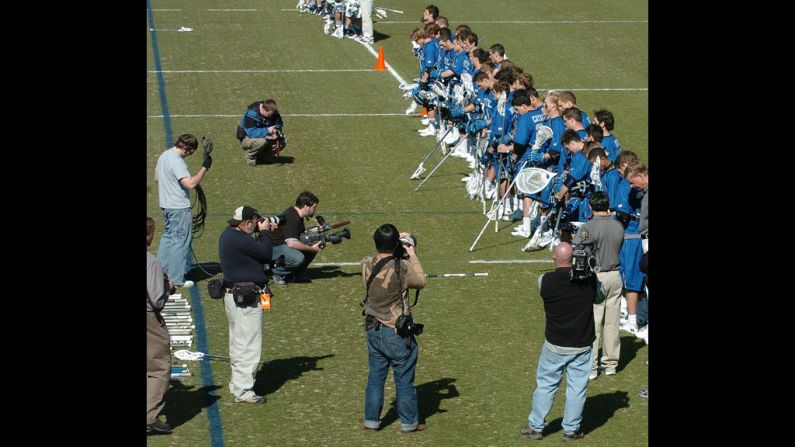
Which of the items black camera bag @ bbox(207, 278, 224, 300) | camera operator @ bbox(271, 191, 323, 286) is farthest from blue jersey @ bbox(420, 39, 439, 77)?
black camera bag @ bbox(207, 278, 224, 300)

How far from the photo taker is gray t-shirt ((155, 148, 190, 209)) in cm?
1645

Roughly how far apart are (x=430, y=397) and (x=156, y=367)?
2819mm

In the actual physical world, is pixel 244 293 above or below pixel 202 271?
above

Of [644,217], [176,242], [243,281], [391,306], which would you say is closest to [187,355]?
[243,281]

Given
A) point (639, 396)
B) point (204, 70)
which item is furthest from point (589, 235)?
point (204, 70)

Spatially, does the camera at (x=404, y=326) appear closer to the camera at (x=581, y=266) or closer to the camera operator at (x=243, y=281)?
the camera at (x=581, y=266)

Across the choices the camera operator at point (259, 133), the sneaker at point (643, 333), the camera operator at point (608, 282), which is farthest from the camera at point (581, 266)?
the camera operator at point (259, 133)

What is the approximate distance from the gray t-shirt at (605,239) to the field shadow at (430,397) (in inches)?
77.9

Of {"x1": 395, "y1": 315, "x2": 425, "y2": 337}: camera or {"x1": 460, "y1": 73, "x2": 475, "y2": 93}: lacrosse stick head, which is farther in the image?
{"x1": 460, "y1": 73, "x2": 475, "y2": 93}: lacrosse stick head

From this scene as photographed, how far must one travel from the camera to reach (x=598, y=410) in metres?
13.1

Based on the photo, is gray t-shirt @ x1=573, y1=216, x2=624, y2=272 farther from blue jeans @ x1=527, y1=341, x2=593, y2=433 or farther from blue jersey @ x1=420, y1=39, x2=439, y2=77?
blue jersey @ x1=420, y1=39, x2=439, y2=77

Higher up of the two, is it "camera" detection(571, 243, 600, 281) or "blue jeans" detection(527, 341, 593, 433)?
"camera" detection(571, 243, 600, 281)

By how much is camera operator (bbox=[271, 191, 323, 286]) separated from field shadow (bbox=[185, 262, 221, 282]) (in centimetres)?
94

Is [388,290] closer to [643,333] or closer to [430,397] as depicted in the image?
[430,397]
